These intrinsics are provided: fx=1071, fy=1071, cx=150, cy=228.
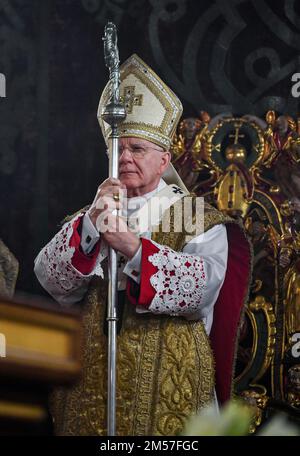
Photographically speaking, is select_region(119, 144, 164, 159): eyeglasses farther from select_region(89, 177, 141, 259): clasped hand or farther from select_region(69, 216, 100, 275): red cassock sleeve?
select_region(69, 216, 100, 275): red cassock sleeve

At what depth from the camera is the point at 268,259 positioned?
4.82m

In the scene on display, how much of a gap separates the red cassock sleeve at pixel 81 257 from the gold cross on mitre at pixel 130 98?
0.64 m

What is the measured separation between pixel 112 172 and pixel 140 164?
253 mm

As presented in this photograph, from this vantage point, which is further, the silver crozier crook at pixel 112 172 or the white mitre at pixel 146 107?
the white mitre at pixel 146 107

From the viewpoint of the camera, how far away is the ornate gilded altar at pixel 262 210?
4.72 metres

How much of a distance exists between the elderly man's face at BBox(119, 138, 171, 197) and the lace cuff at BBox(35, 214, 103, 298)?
10.4 inches

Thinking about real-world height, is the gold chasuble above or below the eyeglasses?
below

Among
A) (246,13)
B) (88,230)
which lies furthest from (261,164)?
(88,230)

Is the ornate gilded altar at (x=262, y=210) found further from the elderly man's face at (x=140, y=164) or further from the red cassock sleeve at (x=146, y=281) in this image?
the red cassock sleeve at (x=146, y=281)

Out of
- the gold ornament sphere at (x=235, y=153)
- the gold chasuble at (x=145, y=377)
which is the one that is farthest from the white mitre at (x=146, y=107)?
the gold chasuble at (x=145, y=377)

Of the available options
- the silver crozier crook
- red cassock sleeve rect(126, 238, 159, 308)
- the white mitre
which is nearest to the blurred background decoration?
the white mitre

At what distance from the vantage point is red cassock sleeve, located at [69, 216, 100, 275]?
402 cm

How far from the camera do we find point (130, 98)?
14.5 ft

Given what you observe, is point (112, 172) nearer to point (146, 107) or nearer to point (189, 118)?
point (146, 107)
